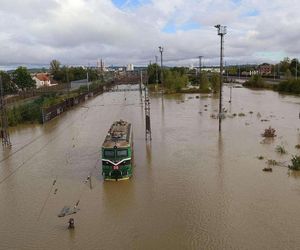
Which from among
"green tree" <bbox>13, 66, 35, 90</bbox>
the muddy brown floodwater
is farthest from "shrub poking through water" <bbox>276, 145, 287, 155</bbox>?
"green tree" <bbox>13, 66, 35, 90</bbox>

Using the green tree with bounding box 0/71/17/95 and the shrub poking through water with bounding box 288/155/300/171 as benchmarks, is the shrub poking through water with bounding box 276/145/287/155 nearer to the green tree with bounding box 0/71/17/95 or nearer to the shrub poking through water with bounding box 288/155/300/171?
the shrub poking through water with bounding box 288/155/300/171

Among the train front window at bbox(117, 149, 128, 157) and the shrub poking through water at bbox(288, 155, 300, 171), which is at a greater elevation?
the train front window at bbox(117, 149, 128, 157)

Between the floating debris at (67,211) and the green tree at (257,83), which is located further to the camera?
the green tree at (257,83)

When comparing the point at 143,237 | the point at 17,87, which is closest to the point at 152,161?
the point at 143,237

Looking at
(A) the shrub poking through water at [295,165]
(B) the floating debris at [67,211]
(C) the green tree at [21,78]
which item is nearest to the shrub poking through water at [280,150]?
(A) the shrub poking through water at [295,165]

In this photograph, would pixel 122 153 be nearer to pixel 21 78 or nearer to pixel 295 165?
pixel 295 165

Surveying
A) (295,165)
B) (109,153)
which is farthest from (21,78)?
(295,165)

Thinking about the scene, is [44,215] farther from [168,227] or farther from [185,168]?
[185,168]

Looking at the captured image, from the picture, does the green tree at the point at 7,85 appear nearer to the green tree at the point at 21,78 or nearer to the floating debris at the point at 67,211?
the green tree at the point at 21,78
